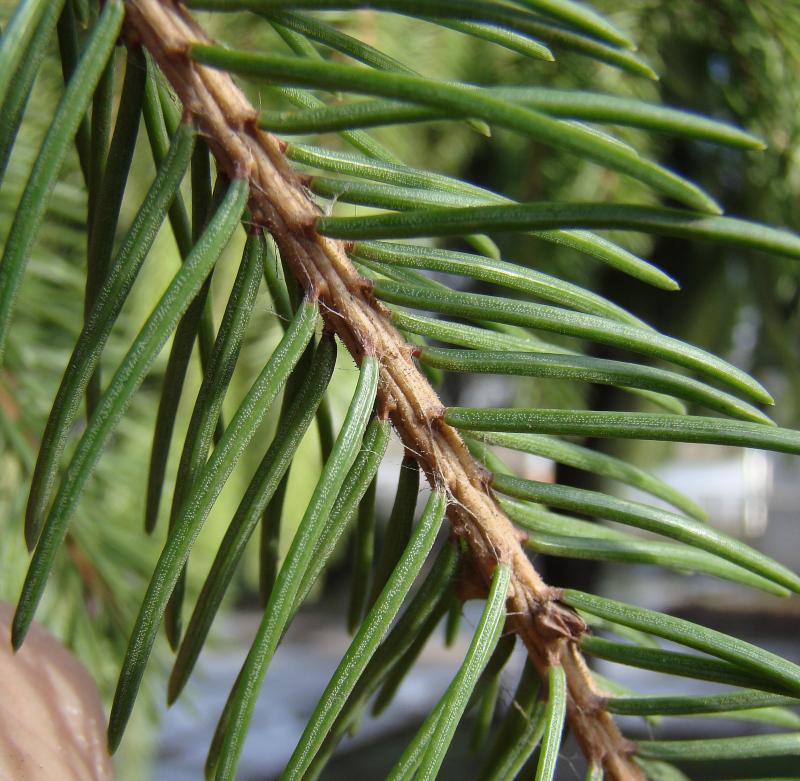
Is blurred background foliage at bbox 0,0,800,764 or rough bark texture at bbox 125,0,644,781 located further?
blurred background foliage at bbox 0,0,800,764

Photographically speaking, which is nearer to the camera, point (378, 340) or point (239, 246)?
point (378, 340)

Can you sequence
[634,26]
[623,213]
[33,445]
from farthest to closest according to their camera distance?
[634,26] → [33,445] → [623,213]

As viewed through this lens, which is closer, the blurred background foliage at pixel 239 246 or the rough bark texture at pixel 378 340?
the rough bark texture at pixel 378 340

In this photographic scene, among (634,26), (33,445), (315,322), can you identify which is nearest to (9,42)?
(315,322)

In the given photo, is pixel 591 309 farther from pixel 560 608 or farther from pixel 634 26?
pixel 634 26
